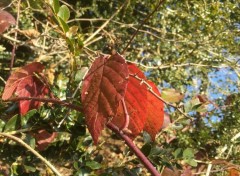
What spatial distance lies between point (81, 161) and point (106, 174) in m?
0.08

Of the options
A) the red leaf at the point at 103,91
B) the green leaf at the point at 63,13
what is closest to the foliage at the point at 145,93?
the green leaf at the point at 63,13

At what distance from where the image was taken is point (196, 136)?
157 centimetres

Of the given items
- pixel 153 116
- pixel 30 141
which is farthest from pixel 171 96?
pixel 30 141

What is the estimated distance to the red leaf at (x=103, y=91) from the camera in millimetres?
705

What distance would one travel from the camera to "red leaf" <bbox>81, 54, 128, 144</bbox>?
0.71 meters

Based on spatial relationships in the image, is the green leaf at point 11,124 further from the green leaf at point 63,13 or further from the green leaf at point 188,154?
the green leaf at point 188,154

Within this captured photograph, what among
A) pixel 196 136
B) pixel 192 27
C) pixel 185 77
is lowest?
pixel 196 136

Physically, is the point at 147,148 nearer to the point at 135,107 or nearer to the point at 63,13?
the point at 135,107

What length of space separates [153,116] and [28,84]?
30 cm

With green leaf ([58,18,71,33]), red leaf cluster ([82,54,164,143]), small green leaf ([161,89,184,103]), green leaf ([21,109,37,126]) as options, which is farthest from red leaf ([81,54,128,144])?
small green leaf ([161,89,184,103])

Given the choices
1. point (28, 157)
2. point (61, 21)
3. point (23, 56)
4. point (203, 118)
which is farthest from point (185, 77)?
point (61, 21)

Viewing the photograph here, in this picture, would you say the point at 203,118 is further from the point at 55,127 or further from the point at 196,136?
the point at 55,127

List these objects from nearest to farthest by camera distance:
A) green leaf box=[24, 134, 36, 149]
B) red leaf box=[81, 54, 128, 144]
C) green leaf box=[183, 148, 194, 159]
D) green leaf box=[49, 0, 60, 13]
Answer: red leaf box=[81, 54, 128, 144], green leaf box=[49, 0, 60, 13], green leaf box=[24, 134, 36, 149], green leaf box=[183, 148, 194, 159]

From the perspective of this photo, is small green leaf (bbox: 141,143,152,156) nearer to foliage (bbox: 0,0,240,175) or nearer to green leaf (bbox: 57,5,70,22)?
foliage (bbox: 0,0,240,175)
